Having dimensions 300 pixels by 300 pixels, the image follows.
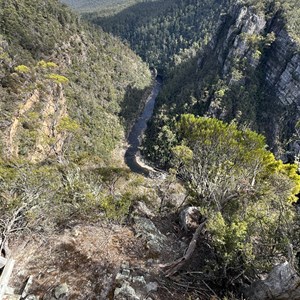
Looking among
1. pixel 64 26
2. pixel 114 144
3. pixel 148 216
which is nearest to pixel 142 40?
pixel 64 26

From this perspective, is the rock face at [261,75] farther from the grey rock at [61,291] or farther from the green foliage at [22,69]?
the grey rock at [61,291]

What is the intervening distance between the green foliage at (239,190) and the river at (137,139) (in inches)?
2083

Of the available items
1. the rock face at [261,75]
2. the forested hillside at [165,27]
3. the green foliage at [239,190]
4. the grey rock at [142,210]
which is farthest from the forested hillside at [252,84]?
the forested hillside at [165,27]

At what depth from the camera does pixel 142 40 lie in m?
177

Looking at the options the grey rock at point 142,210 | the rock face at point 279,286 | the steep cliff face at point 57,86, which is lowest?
the steep cliff face at point 57,86

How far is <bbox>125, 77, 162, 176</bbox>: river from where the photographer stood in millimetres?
73375

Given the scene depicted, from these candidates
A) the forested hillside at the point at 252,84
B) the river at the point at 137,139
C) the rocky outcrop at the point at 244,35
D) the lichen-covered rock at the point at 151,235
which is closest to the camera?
the lichen-covered rock at the point at 151,235

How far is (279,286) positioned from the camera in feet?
31.6

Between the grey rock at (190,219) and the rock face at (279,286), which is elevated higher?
the rock face at (279,286)

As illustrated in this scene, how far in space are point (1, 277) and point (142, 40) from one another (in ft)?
598

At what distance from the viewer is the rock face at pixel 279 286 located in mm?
9188

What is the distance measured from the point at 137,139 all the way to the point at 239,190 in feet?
236

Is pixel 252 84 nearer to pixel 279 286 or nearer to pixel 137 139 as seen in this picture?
pixel 137 139

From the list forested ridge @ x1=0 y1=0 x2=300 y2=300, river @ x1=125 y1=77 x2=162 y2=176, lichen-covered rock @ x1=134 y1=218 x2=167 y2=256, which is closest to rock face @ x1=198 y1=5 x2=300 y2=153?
forested ridge @ x1=0 y1=0 x2=300 y2=300
